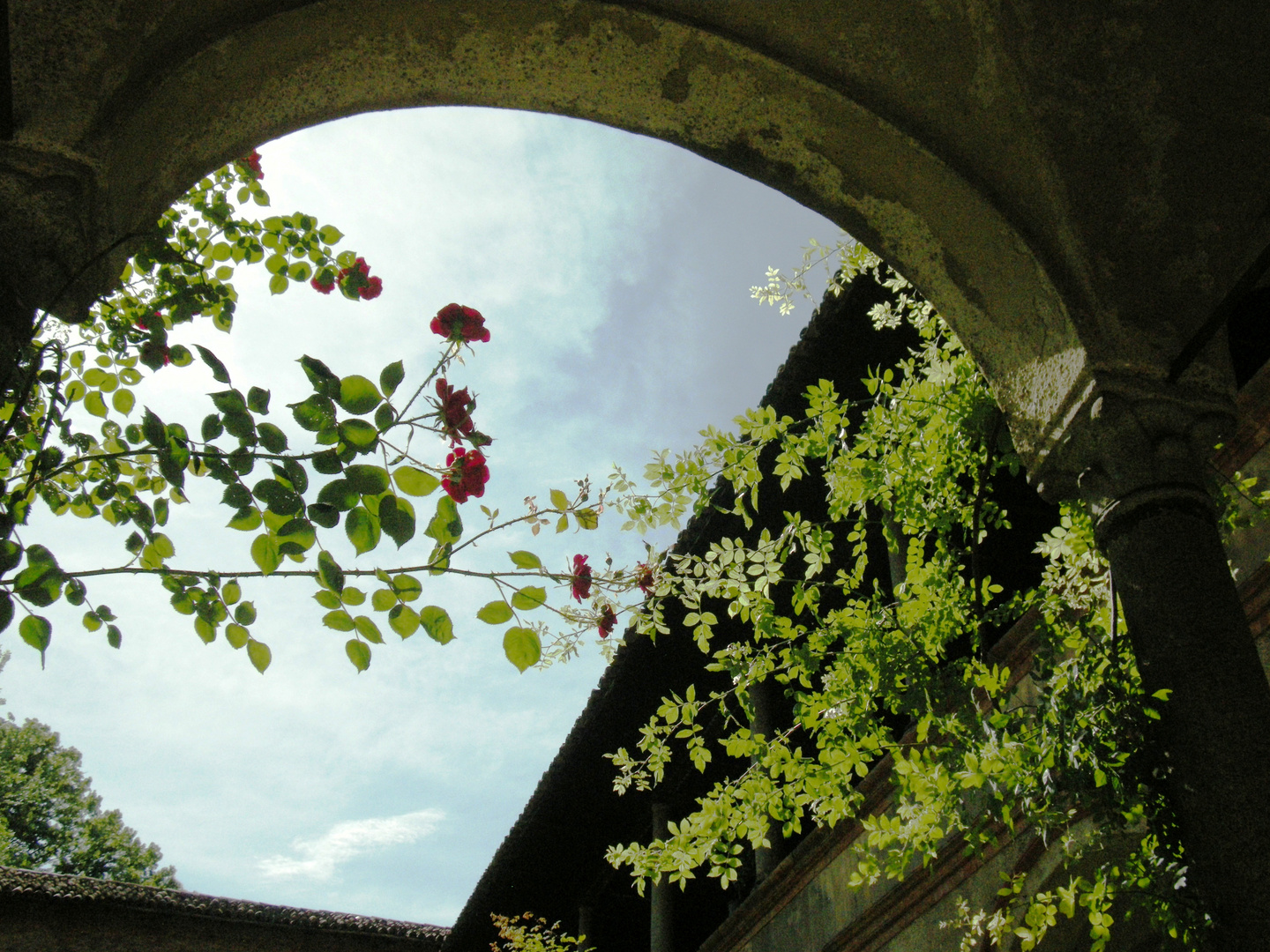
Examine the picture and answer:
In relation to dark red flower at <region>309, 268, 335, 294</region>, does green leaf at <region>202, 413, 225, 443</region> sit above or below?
below

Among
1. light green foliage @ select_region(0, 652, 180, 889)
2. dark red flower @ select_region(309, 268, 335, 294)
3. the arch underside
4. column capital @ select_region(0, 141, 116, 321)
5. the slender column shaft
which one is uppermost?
light green foliage @ select_region(0, 652, 180, 889)

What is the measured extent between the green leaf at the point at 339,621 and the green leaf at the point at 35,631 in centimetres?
45

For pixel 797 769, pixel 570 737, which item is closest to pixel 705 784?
pixel 570 737

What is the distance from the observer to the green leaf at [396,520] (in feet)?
5.21

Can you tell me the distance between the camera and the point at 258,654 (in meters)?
1.77

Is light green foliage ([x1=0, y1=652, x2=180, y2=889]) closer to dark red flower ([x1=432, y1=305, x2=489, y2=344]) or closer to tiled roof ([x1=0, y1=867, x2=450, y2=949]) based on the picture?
tiled roof ([x1=0, y1=867, x2=450, y2=949])

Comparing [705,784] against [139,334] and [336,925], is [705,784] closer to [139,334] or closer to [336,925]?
[139,334]

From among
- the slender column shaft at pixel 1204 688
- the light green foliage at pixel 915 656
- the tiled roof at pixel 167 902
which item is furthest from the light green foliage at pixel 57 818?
the slender column shaft at pixel 1204 688

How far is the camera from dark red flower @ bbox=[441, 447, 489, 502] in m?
1.90

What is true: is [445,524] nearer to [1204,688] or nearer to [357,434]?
[357,434]

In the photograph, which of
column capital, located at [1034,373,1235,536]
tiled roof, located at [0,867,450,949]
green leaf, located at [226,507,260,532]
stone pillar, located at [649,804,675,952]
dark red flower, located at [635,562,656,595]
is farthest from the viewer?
tiled roof, located at [0,867,450,949]

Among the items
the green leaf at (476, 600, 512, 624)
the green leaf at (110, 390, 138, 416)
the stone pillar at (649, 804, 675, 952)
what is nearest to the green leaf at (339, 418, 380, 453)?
the green leaf at (476, 600, 512, 624)

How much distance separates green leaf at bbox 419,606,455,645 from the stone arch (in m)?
0.81

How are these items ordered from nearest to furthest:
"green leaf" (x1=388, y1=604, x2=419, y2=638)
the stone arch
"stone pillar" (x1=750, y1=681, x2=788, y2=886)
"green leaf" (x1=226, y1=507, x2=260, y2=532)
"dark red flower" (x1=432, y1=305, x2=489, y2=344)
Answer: the stone arch → "green leaf" (x1=226, y1=507, x2=260, y2=532) → "green leaf" (x1=388, y1=604, x2=419, y2=638) → "dark red flower" (x1=432, y1=305, x2=489, y2=344) → "stone pillar" (x1=750, y1=681, x2=788, y2=886)
